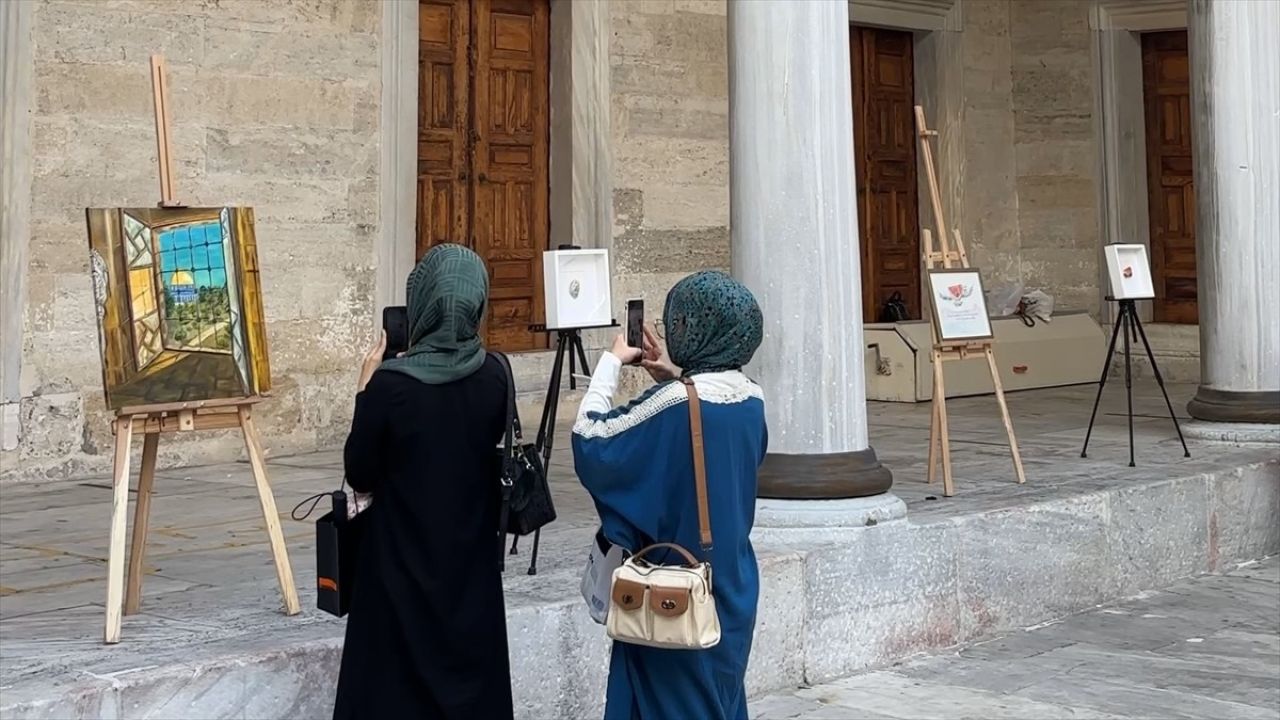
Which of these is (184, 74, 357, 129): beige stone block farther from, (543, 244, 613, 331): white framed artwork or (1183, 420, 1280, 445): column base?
(1183, 420, 1280, 445): column base

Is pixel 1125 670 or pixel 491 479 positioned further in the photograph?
pixel 1125 670

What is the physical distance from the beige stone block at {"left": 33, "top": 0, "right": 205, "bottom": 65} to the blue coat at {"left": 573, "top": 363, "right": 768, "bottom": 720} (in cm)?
634

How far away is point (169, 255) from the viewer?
4887mm

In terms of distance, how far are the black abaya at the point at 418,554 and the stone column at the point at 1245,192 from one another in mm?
6571

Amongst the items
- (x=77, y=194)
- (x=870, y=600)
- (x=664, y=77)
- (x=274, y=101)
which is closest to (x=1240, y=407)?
(x=870, y=600)

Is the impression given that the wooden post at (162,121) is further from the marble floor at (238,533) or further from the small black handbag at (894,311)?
the small black handbag at (894,311)

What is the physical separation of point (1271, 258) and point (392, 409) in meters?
6.99

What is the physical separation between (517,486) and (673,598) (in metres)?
0.61

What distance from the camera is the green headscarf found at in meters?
3.46

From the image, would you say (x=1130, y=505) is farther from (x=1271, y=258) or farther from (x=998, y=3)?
(x=998, y=3)

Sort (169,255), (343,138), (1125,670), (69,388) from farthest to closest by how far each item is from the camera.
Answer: (343,138)
(69,388)
(1125,670)
(169,255)

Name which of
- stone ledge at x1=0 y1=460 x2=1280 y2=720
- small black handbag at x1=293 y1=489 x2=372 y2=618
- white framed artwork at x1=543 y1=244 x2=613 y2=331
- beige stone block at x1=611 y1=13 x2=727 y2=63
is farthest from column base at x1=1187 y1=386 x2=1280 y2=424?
small black handbag at x1=293 y1=489 x2=372 y2=618

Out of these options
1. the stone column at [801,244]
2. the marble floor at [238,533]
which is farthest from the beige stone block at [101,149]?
the stone column at [801,244]

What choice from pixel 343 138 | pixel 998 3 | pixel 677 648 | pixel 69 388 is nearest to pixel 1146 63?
pixel 998 3
